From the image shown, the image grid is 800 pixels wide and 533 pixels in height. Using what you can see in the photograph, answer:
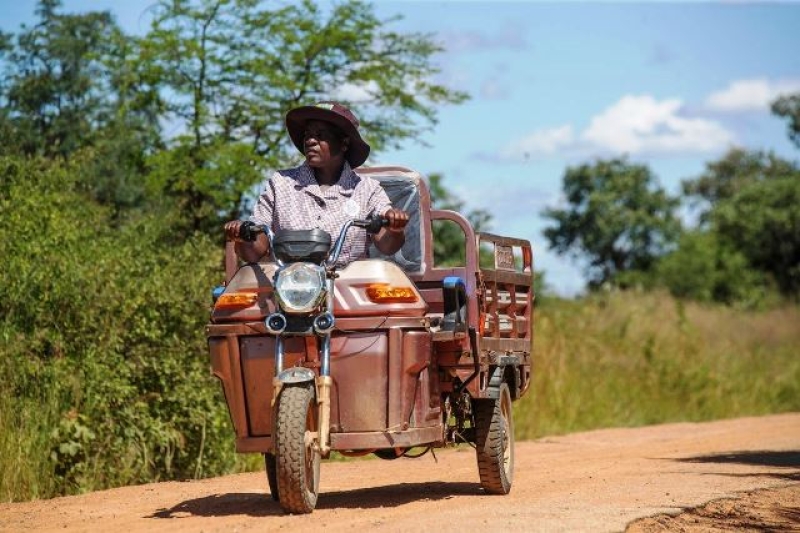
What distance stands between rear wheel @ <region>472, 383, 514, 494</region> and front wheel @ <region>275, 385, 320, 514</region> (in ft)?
5.65

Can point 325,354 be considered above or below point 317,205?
below

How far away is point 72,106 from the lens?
Result: 1955 cm

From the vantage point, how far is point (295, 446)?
7820 millimetres

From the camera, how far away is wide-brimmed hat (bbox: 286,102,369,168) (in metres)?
8.98

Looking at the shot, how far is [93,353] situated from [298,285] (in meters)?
4.89

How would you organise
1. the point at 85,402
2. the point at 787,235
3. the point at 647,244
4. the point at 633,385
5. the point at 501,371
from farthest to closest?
the point at 647,244 < the point at 787,235 < the point at 633,385 < the point at 85,402 < the point at 501,371

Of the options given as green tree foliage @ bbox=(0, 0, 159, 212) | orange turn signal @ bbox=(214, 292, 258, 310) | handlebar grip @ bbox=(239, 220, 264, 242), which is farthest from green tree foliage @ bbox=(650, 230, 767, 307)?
orange turn signal @ bbox=(214, 292, 258, 310)

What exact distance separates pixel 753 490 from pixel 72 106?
12.3 metres

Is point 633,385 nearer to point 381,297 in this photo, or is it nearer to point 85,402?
point 85,402

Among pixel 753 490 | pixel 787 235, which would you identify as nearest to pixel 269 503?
pixel 753 490

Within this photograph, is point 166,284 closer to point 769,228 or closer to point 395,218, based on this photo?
point 395,218

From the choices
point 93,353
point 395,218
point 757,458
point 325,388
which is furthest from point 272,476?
point 757,458

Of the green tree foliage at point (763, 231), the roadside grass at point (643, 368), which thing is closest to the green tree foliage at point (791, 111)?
the green tree foliage at point (763, 231)

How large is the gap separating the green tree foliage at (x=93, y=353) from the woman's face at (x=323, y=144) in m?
3.89
